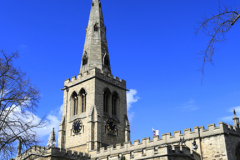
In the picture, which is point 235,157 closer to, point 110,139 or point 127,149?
point 127,149

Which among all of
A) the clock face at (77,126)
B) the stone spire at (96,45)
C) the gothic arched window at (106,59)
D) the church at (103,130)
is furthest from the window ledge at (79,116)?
the gothic arched window at (106,59)

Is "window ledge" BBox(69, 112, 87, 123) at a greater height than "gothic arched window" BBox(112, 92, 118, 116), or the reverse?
"gothic arched window" BBox(112, 92, 118, 116)

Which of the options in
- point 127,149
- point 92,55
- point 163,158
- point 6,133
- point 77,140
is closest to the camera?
point 6,133

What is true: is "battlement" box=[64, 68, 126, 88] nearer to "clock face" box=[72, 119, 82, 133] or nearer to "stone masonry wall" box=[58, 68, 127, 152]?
"stone masonry wall" box=[58, 68, 127, 152]

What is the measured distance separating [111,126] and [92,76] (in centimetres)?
672

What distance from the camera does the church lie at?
23562 mm

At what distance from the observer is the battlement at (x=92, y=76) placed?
36.2 metres

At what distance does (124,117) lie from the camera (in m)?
38.0

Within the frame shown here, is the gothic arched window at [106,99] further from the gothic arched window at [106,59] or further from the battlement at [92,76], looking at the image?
the gothic arched window at [106,59]

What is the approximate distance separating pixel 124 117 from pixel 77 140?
7379 millimetres

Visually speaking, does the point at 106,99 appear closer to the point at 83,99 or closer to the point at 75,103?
the point at 83,99

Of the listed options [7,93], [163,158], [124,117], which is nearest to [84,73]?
[124,117]

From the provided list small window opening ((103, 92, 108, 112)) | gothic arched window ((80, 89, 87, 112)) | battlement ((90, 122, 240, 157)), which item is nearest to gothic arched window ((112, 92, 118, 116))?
small window opening ((103, 92, 108, 112))

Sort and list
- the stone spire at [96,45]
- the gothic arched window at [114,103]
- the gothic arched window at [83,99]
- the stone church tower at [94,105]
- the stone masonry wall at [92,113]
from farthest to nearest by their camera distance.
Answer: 1. the stone spire at [96,45]
2. the gothic arched window at [114,103]
3. the gothic arched window at [83,99]
4. the stone church tower at [94,105]
5. the stone masonry wall at [92,113]
